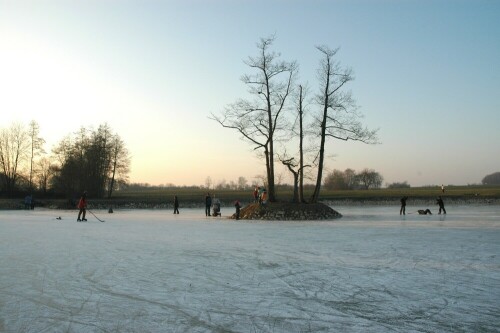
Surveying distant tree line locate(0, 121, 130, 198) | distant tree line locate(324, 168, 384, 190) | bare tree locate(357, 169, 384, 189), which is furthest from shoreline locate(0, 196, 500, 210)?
bare tree locate(357, 169, 384, 189)

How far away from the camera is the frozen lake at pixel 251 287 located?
555 centimetres

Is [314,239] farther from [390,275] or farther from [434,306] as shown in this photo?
[434,306]

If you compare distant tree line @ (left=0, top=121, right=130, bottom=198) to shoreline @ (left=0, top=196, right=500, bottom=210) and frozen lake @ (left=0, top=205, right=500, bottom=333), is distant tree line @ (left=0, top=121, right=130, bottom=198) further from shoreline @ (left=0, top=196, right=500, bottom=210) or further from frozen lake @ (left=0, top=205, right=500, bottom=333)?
frozen lake @ (left=0, top=205, right=500, bottom=333)

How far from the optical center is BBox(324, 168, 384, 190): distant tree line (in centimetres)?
12038

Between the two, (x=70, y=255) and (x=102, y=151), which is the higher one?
(x=102, y=151)

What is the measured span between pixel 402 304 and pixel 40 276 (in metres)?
6.77

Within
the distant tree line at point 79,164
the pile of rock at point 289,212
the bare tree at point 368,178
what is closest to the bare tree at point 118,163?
the distant tree line at point 79,164

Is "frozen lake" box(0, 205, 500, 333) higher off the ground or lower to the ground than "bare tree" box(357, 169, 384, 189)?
lower

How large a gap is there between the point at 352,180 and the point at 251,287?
444 feet

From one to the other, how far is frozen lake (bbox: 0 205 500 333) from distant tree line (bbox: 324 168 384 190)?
10859 centimetres

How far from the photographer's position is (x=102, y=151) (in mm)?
61812

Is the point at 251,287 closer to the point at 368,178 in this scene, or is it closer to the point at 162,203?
the point at 162,203

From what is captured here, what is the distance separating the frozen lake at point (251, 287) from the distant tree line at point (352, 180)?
109 metres

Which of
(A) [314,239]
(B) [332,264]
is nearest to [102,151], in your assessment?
(A) [314,239]
